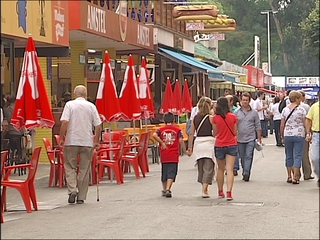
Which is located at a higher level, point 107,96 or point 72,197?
point 107,96

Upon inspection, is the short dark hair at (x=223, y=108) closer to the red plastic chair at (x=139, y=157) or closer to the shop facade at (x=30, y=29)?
the shop facade at (x=30, y=29)

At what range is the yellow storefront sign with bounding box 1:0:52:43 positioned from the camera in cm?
1496

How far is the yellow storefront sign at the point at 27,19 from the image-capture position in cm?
1496

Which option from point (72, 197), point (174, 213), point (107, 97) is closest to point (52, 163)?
point (107, 97)

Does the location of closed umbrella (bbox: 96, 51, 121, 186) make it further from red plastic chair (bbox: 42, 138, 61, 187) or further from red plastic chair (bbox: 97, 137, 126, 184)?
red plastic chair (bbox: 42, 138, 61, 187)

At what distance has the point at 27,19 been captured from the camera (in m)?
16.2

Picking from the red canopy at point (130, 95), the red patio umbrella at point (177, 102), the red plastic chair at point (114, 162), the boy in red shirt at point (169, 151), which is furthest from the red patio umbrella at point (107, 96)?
the red patio umbrella at point (177, 102)

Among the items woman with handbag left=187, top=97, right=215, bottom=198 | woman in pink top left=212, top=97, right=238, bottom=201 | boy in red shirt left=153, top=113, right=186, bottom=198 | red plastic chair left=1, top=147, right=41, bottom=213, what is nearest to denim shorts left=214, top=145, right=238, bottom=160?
woman in pink top left=212, top=97, right=238, bottom=201

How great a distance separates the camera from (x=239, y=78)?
48.8 meters

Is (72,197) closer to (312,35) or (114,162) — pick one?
(114,162)

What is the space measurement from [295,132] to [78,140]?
183 inches

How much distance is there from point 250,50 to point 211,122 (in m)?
50.8

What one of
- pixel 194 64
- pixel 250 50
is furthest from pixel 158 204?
pixel 250 50

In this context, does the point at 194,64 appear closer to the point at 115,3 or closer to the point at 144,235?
the point at 115,3
